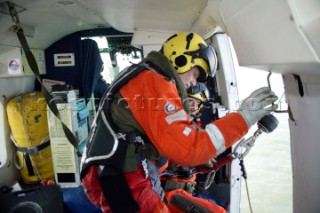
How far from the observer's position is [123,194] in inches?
71.4

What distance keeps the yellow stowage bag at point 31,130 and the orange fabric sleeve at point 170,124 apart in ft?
10.5

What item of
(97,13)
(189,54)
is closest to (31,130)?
(97,13)

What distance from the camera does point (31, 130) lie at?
4438 millimetres

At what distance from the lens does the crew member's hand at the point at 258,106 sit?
1.70 metres

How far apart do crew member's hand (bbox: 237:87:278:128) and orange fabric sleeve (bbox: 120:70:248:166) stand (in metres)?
0.05

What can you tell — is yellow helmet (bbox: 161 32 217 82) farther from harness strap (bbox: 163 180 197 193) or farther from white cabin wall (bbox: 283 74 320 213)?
harness strap (bbox: 163 180 197 193)

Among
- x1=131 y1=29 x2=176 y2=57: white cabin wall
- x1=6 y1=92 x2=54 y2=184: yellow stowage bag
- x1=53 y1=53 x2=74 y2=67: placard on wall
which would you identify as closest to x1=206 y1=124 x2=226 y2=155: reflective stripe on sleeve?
x1=131 y1=29 x2=176 y2=57: white cabin wall

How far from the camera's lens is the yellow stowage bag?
4.32 m

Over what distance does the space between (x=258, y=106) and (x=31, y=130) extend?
12.4 ft

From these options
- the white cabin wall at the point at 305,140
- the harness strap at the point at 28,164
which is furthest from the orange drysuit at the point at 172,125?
the harness strap at the point at 28,164

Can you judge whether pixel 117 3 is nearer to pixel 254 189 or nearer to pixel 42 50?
pixel 42 50

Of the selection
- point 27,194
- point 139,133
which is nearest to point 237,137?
point 139,133

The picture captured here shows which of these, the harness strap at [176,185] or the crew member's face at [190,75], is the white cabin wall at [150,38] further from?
the harness strap at [176,185]

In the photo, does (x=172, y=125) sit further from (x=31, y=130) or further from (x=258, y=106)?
(x=31, y=130)
